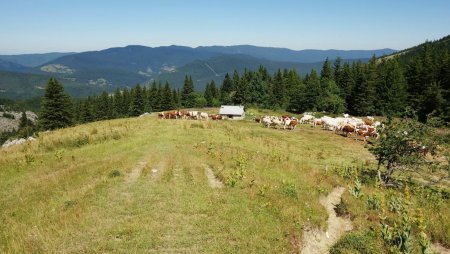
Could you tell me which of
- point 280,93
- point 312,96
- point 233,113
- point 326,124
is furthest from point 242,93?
point 326,124

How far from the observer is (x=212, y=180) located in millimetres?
18094

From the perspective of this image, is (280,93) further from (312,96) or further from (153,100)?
(153,100)

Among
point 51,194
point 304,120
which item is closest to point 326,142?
point 304,120

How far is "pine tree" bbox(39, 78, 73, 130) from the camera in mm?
70438

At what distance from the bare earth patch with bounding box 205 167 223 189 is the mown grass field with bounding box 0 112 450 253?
0.28 metres

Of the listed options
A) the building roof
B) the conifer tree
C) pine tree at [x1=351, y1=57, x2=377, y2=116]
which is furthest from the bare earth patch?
the conifer tree

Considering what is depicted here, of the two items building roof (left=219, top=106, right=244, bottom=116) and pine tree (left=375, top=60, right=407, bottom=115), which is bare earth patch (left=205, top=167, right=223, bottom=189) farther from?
pine tree (left=375, top=60, right=407, bottom=115)

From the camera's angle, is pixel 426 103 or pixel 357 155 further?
pixel 426 103

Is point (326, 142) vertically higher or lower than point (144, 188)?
lower

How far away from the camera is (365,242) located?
12758mm

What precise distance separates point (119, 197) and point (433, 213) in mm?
14528

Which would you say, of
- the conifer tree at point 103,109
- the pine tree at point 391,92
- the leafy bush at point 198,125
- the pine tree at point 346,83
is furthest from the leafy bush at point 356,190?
the conifer tree at point 103,109

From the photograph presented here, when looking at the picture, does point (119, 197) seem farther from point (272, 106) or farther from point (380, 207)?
point (272, 106)

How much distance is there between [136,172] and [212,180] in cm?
412
